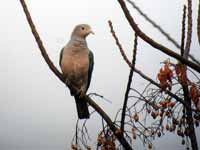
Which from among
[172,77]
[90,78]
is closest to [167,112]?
[172,77]

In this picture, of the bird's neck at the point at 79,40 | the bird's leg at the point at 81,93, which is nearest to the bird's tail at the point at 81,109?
the bird's leg at the point at 81,93

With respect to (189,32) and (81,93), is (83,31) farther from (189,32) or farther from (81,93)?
(189,32)

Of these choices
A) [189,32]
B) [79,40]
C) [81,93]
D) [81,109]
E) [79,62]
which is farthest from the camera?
[79,40]

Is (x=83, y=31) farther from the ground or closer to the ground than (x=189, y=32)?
farther from the ground

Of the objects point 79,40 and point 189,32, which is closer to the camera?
point 189,32

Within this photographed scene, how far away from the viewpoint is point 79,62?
5.84 meters

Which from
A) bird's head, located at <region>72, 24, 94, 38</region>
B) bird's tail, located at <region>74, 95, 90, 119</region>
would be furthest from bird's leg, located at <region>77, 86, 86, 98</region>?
bird's head, located at <region>72, 24, 94, 38</region>

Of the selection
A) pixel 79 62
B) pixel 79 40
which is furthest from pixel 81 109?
pixel 79 40

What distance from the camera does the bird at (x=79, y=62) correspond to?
576 centimetres

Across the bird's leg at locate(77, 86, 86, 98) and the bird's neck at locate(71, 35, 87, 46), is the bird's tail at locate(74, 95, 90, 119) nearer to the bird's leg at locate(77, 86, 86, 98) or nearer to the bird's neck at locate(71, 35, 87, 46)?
the bird's leg at locate(77, 86, 86, 98)

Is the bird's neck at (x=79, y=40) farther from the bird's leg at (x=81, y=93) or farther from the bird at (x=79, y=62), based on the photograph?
the bird's leg at (x=81, y=93)

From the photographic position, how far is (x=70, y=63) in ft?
19.0

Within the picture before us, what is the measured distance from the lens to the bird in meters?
5.76

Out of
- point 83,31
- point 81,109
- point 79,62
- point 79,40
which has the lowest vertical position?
point 81,109
